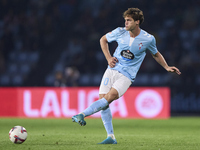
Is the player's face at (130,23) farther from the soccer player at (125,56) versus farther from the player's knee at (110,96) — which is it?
the player's knee at (110,96)

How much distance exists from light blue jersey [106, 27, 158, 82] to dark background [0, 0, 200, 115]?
9149 millimetres

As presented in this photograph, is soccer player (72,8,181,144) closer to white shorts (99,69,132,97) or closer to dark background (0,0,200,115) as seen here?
→ white shorts (99,69,132,97)

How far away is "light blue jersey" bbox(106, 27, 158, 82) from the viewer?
601 cm

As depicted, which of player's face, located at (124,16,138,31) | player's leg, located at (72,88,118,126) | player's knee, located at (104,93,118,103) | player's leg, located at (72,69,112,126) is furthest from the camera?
player's face, located at (124,16,138,31)

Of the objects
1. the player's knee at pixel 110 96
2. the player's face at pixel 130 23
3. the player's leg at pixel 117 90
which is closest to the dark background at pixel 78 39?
the player's leg at pixel 117 90

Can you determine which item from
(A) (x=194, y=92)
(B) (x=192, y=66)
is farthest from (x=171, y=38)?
(A) (x=194, y=92)

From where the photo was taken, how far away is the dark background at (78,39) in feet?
53.3

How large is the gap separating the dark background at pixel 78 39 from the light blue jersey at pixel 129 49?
30.0 feet

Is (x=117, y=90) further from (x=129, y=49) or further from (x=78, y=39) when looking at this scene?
(x=78, y=39)

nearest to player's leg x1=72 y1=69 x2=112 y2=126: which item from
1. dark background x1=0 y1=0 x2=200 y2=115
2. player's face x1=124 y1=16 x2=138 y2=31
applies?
player's face x1=124 y1=16 x2=138 y2=31

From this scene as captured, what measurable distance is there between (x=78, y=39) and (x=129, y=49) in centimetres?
1210

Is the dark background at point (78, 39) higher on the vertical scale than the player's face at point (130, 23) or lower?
higher

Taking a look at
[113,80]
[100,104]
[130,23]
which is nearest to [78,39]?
[113,80]

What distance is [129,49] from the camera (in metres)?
6.01
